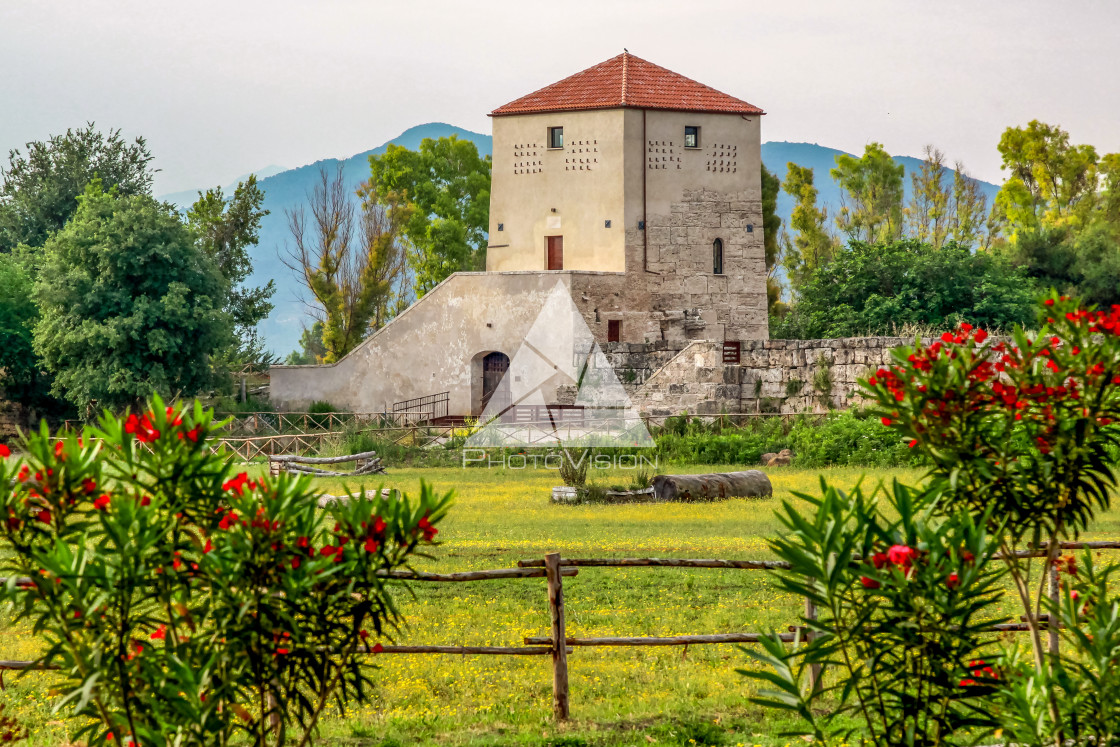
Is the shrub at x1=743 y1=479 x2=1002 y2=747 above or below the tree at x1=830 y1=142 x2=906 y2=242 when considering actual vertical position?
below

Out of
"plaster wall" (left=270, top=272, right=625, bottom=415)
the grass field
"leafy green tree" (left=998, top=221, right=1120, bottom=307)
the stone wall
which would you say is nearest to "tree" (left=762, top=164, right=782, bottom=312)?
"leafy green tree" (left=998, top=221, right=1120, bottom=307)

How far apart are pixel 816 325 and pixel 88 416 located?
→ 2060 cm

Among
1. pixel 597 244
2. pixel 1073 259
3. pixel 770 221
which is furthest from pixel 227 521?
pixel 770 221

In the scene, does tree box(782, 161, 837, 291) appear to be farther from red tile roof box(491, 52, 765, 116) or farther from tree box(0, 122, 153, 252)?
tree box(0, 122, 153, 252)

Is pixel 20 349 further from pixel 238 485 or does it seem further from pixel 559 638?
pixel 238 485

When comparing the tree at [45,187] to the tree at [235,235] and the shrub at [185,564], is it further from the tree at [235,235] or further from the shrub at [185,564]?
the shrub at [185,564]

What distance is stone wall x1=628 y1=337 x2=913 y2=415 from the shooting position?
996 inches

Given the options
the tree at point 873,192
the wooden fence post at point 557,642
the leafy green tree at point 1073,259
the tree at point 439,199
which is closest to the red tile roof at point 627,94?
the tree at point 439,199

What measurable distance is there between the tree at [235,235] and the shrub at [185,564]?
3479 centimetres

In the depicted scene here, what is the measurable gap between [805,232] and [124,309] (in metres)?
29.0

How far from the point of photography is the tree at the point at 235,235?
124 ft

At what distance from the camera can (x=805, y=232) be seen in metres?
47.1

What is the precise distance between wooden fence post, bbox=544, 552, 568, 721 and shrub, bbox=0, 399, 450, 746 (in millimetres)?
2596

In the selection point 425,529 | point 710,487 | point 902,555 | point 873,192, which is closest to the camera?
point 902,555
